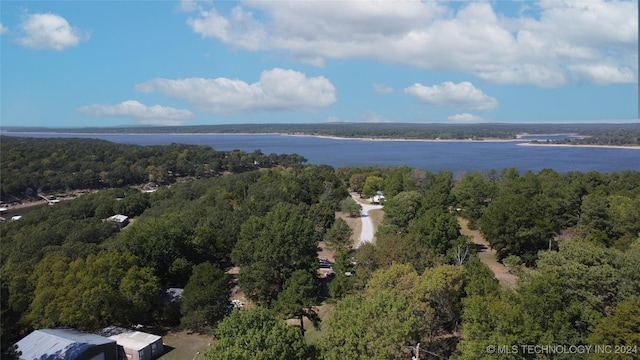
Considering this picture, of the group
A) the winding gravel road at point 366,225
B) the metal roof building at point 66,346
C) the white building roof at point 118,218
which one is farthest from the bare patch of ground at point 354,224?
the white building roof at point 118,218

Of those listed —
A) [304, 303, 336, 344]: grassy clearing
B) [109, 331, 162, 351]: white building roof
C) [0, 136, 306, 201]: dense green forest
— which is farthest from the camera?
[0, 136, 306, 201]: dense green forest

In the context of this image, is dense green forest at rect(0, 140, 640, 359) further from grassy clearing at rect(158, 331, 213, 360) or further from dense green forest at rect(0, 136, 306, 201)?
dense green forest at rect(0, 136, 306, 201)

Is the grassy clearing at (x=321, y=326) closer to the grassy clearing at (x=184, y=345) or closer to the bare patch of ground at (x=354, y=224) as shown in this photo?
the grassy clearing at (x=184, y=345)

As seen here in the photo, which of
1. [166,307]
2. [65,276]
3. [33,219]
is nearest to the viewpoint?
[65,276]

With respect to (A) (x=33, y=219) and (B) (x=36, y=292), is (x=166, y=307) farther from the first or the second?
(A) (x=33, y=219)

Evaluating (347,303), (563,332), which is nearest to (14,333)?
(347,303)

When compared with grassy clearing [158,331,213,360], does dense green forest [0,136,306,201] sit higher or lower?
higher

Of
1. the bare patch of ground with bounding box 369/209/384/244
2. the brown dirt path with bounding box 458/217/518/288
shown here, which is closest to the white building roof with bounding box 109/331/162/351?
the brown dirt path with bounding box 458/217/518/288
